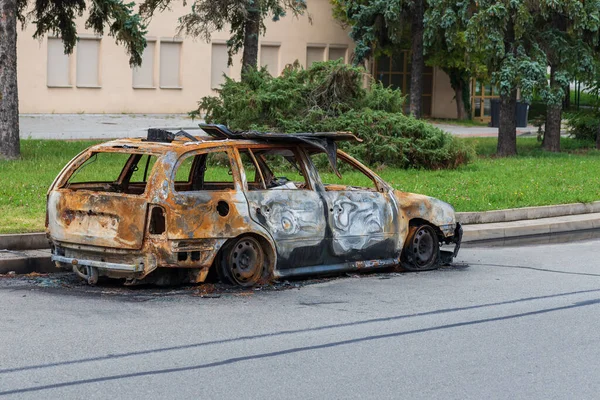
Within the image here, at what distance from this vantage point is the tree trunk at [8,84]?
2025 centimetres

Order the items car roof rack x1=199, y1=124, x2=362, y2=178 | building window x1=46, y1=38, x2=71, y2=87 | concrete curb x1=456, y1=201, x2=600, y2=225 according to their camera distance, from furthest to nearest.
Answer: building window x1=46, y1=38, x2=71, y2=87 < concrete curb x1=456, y1=201, x2=600, y2=225 < car roof rack x1=199, y1=124, x2=362, y2=178

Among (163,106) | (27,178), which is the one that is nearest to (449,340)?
(27,178)

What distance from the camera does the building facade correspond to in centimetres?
4188

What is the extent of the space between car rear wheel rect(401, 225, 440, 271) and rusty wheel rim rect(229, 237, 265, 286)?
2.07m

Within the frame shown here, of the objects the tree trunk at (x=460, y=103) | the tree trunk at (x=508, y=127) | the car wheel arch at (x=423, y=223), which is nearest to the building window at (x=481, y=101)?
the tree trunk at (x=460, y=103)

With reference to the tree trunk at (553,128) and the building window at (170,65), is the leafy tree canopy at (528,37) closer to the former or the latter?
the tree trunk at (553,128)

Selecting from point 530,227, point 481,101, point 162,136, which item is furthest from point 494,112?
point 162,136

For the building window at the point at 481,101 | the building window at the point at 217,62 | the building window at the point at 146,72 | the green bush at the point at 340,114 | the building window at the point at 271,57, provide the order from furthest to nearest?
the building window at the point at 481,101 → the building window at the point at 271,57 → the building window at the point at 217,62 → the building window at the point at 146,72 → the green bush at the point at 340,114

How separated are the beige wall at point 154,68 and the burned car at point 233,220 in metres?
30.7

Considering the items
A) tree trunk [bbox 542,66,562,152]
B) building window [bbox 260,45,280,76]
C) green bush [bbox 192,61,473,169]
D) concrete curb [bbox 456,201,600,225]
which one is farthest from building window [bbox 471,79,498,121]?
concrete curb [bbox 456,201,600,225]

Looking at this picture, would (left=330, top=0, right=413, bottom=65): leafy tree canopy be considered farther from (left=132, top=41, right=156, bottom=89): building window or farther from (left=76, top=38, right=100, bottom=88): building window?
(left=76, top=38, right=100, bottom=88): building window

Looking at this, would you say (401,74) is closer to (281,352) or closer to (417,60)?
(417,60)

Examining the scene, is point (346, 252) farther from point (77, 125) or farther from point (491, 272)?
point (77, 125)

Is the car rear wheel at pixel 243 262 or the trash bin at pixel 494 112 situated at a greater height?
the trash bin at pixel 494 112
